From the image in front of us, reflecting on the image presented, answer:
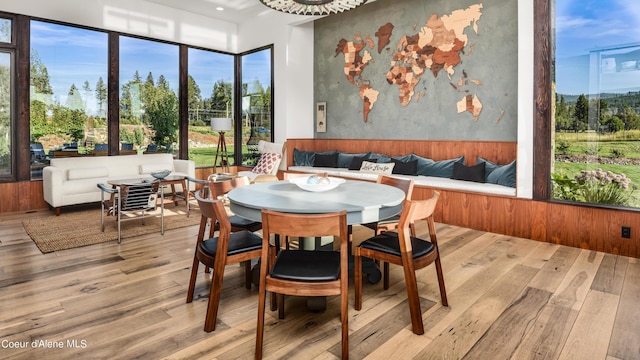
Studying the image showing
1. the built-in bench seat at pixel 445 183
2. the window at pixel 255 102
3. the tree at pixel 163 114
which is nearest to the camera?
the built-in bench seat at pixel 445 183

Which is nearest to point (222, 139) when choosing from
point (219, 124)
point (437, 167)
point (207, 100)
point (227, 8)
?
point (219, 124)

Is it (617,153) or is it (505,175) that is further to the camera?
(505,175)

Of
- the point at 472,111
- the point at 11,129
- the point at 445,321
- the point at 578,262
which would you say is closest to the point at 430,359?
the point at 445,321

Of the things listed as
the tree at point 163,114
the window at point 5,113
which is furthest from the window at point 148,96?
the window at point 5,113

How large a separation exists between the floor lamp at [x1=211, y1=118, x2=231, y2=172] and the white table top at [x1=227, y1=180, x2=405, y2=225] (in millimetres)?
4859

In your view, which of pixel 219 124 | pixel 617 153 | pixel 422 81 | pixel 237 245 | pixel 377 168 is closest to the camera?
pixel 237 245

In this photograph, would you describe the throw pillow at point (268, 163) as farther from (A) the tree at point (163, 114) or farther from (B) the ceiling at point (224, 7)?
(B) the ceiling at point (224, 7)

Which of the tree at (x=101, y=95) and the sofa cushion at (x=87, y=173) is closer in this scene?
the sofa cushion at (x=87, y=173)

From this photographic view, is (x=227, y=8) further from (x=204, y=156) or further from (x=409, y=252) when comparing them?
(x=409, y=252)

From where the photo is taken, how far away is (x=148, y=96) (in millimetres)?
7117

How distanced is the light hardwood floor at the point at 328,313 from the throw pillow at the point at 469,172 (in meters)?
1.55

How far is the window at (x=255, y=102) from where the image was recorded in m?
7.81

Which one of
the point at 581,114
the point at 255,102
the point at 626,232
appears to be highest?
the point at 255,102

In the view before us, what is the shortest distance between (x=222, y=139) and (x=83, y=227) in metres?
3.60
